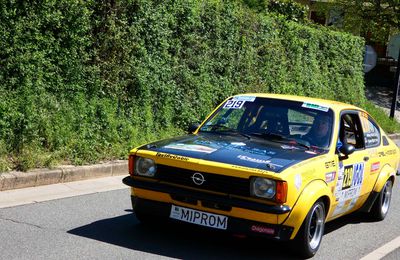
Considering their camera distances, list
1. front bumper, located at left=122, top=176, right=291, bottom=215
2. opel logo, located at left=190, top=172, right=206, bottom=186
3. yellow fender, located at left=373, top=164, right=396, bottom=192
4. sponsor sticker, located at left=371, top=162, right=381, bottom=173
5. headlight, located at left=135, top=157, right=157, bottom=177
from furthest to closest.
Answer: yellow fender, located at left=373, top=164, right=396, bottom=192 < sponsor sticker, located at left=371, top=162, right=381, bottom=173 < headlight, located at left=135, top=157, right=157, bottom=177 < opel logo, located at left=190, top=172, right=206, bottom=186 < front bumper, located at left=122, top=176, right=291, bottom=215

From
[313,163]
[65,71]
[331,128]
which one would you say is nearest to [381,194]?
[331,128]

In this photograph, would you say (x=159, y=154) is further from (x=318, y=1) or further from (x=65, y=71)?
(x=318, y=1)

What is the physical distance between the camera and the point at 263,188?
5805 millimetres

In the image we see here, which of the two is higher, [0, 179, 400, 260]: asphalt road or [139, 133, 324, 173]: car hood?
[139, 133, 324, 173]: car hood

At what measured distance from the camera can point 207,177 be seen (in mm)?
5961

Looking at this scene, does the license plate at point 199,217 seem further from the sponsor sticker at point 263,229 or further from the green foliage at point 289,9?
the green foliage at point 289,9

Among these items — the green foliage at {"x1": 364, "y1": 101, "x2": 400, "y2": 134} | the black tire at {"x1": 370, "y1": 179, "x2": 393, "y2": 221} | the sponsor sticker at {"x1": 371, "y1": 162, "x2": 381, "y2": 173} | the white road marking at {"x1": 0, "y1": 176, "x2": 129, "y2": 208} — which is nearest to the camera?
the white road marking at {"x1": 0, "y1": 176, "x2": 129, "y2": 208}

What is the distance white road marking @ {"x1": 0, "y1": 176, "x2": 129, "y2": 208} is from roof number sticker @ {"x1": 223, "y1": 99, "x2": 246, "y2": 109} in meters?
2.40

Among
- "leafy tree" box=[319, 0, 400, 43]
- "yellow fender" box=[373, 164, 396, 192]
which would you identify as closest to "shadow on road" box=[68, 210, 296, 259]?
"yellow fender" box=[373, 164, 396, 192]

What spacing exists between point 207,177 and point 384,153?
3.45 m

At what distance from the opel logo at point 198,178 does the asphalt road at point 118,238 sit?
2.34 ft

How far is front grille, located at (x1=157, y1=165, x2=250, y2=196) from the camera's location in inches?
231

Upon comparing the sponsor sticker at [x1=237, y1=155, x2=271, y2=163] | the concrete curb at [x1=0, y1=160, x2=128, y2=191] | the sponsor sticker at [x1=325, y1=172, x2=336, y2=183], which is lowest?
the concrete curb at [x1=0, y1=160, x2=128, y2=191]

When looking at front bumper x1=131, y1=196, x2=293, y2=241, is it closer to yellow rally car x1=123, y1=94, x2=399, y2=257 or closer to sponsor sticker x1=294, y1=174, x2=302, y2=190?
yellow rally car x1=123, y1=94, x2=399, y2=257
